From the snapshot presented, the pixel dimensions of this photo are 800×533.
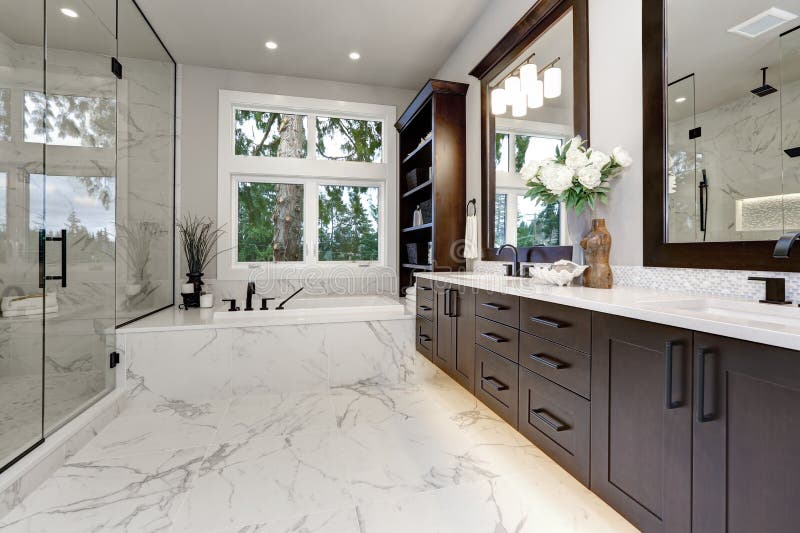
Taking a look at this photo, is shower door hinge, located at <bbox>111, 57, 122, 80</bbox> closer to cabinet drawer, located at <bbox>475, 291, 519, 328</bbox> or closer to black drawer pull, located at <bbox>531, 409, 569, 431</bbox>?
cabinet drawer, located at <bbox>475, 291, 519, 328</bbox>

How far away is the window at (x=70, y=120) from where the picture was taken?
1848 mm

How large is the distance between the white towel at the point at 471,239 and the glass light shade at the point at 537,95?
2.99 feet

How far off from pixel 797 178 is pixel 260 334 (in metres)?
2.87

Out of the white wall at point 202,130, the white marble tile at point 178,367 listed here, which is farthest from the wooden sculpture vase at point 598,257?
the white wall at point 202,130

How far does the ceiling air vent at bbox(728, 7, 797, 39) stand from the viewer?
1.13m

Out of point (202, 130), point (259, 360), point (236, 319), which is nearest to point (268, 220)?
point (202, 130)

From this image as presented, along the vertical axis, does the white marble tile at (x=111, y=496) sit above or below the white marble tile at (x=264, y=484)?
below

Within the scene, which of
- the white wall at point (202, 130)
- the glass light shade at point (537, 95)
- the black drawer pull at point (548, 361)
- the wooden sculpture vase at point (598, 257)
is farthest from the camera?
the white wall at point (202, 130)

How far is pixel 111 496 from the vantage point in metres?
1.63

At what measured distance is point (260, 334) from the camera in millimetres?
2811

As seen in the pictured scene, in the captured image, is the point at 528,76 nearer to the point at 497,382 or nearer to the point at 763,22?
the point at 763,22

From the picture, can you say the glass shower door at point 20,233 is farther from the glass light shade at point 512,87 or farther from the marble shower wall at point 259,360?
the glass light shade at point 512,87

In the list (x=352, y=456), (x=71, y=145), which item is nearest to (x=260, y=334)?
(x=352, y=456)

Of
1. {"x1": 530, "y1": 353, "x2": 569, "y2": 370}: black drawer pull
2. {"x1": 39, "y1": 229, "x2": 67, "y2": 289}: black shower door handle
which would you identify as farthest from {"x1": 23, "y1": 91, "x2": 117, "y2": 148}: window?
{"x1": 530, "y1": 353, "x2": 569, "y2": 370}: black drawer pull
